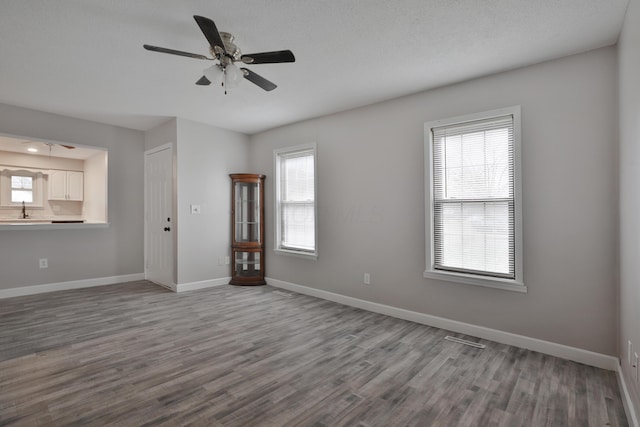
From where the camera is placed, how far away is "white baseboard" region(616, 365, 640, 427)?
69.7 inches

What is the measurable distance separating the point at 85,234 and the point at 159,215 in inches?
43.7

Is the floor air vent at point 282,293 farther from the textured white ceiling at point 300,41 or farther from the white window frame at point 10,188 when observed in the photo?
the white window frame at point 10,188

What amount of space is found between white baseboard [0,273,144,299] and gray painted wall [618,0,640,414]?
6177 millimetres

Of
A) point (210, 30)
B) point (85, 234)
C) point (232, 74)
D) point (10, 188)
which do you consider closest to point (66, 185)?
point (10, 188)

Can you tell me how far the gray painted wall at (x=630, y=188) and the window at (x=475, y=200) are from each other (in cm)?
71

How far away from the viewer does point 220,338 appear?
2.99m

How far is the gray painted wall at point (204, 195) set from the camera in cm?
474

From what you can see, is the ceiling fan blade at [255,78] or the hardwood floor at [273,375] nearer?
the hardwood floor at [273,375]

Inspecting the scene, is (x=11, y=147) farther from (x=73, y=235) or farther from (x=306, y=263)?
(x=306, y=263)

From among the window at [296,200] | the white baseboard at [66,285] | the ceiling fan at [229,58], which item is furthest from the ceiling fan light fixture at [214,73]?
the white baseboard at [66,285]

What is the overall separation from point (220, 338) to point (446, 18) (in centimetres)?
326

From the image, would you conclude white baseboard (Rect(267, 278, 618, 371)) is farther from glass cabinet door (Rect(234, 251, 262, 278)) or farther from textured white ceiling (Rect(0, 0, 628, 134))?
textured white ceiling (Rect(0, 0, 628, 134))

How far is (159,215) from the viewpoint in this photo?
5.12 metres

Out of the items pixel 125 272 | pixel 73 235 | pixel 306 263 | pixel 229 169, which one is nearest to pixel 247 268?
pixel 306 263
